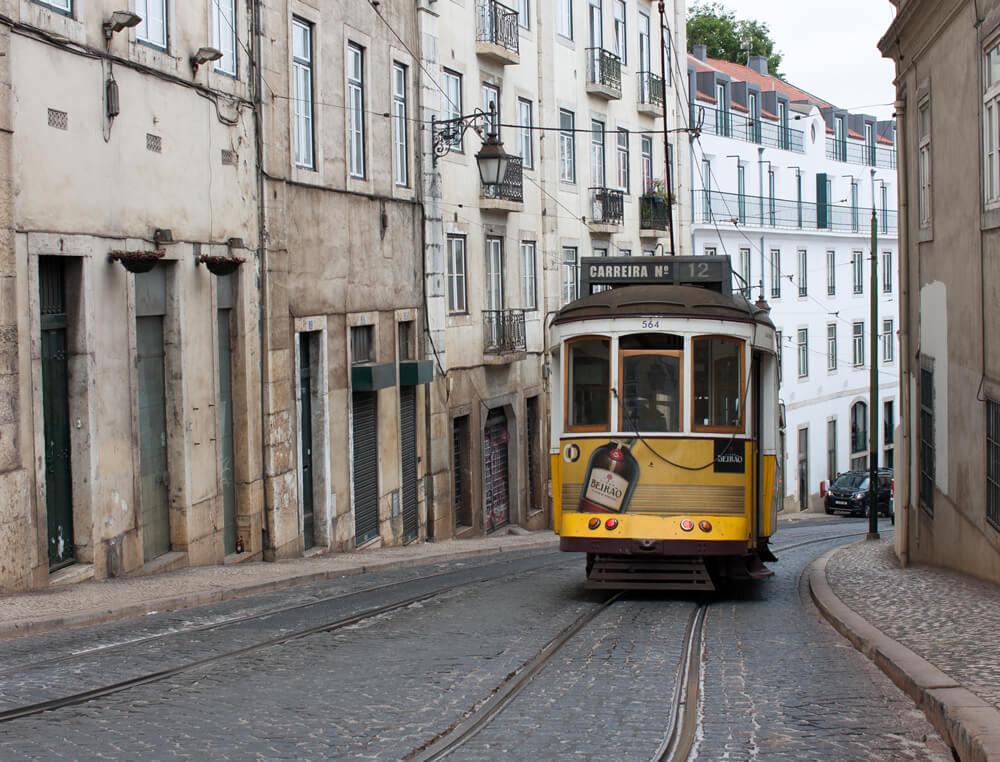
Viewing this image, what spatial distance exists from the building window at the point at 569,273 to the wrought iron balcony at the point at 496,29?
5651mm

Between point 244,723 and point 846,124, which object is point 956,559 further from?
point 846,124

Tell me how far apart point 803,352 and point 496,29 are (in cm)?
2648

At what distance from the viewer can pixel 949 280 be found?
1595 centimetres

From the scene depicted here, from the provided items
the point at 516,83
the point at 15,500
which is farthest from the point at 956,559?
the point at 516,83

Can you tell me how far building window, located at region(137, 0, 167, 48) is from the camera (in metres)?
14.6

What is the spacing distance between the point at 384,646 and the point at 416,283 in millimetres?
13858

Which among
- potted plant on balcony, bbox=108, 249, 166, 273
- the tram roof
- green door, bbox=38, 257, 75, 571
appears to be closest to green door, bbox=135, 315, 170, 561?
potted plant on balcony, bbox=108, 249, 166, 273

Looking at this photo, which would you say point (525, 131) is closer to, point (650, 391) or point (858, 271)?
point (650, 391)

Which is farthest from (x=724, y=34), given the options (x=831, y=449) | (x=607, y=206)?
(x=607, y=206)

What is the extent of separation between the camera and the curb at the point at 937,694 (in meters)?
6.77

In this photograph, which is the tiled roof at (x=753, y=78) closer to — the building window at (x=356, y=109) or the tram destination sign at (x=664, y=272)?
the building window at (x=356, y=109)

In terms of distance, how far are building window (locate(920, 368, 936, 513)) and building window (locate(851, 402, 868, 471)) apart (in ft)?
120

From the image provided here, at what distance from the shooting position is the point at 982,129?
1385 centimetres

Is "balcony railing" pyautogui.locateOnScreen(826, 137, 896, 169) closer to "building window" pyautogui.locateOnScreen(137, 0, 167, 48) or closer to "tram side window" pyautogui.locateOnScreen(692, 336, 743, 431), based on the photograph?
"building window" pyautogui.locateOnScreen(137, 0, 167, 48)
